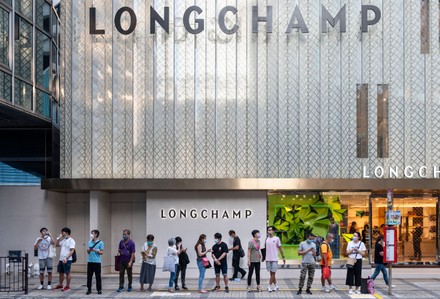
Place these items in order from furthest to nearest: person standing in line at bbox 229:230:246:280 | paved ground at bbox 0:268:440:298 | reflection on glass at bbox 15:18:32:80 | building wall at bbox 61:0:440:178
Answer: building wall at bbox 61:0:440:178 < person standing in line at bbox 229:230:246:280 < reflection on glass at bbox 15:18:32:80 < paved ground at bbox 0:268:440:298

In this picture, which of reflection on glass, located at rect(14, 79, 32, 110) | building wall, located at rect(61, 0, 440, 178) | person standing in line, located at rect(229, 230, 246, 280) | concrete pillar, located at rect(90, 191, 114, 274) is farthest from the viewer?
concrete pillar, located at rect(90, 191, 114, 274)

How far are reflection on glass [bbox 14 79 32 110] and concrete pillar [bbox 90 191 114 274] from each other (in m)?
3.72

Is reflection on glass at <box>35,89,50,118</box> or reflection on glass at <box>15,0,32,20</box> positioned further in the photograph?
reflection on glass at <box>35,89,50,118</box>

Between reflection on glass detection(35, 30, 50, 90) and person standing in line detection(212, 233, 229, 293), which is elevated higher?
reflection on glass detection(35, 30, 50, 90)

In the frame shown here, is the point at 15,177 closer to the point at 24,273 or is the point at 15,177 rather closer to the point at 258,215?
the point at 24,273

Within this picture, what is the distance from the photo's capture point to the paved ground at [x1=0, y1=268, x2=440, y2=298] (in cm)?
1980

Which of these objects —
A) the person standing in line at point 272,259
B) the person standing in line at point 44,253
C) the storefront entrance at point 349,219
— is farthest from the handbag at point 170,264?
the storefront entrance at point 349,219

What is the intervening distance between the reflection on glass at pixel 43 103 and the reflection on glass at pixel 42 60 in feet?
0.88

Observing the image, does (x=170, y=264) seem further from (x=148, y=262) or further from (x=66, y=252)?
(x=66, y=252)

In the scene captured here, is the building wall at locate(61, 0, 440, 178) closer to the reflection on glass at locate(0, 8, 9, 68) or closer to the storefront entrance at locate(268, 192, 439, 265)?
the storefront entrance at locate(268, 192, 439, 265)

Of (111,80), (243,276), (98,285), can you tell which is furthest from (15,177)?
(243,276)

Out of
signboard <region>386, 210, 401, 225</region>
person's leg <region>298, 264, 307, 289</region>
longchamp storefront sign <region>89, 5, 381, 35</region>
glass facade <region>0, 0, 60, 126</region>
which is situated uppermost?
longchamp storefront sign <region>89, 5, 381, 35</region>

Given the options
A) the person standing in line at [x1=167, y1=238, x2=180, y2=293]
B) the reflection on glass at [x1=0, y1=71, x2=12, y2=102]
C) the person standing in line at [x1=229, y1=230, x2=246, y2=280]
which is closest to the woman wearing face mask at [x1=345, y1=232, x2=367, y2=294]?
the person standing in line at [x1=229, y1=230, x2=246, y2=280]

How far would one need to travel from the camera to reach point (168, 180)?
23.5m
